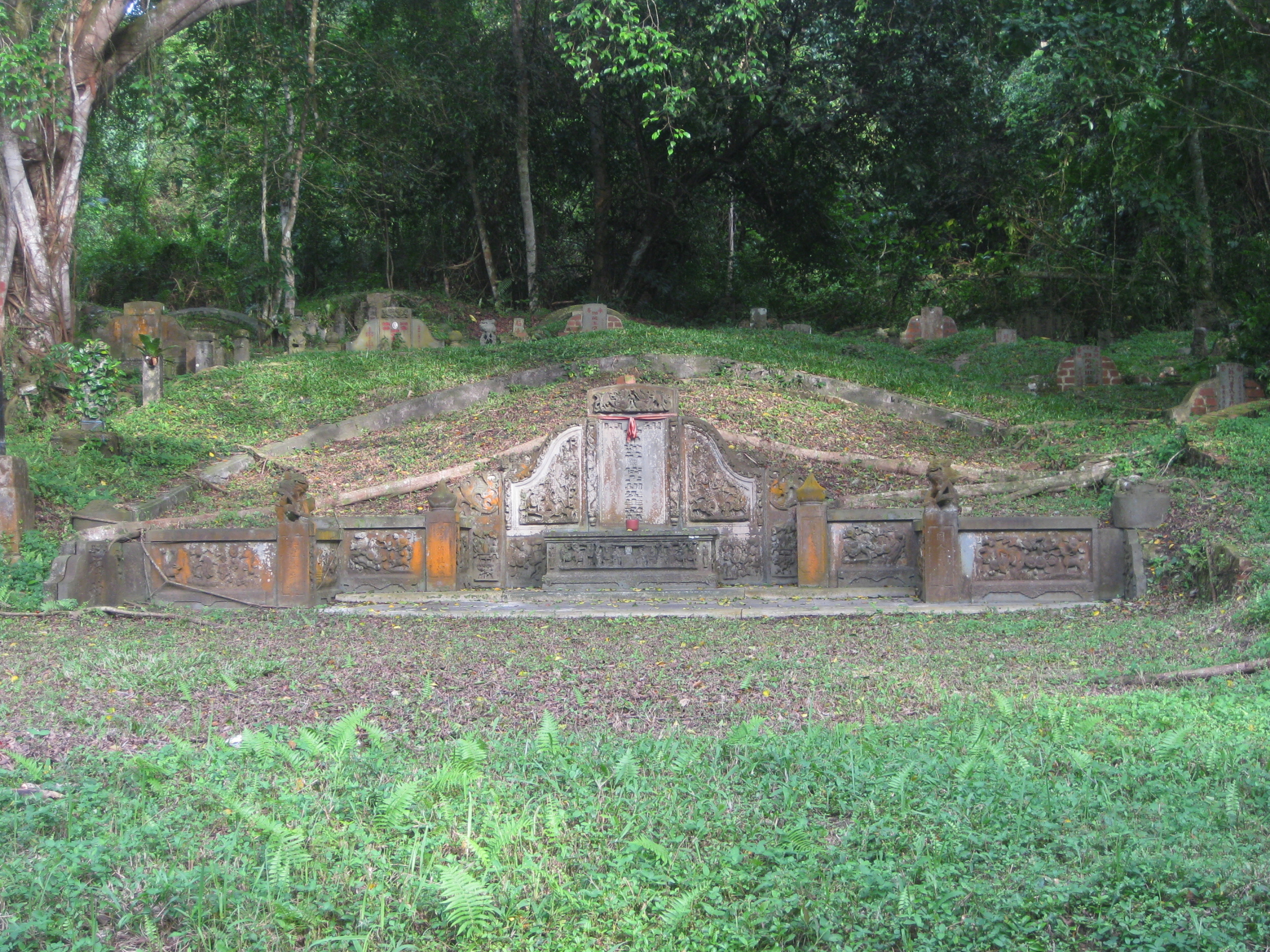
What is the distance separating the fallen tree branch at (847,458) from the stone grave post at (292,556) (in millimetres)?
5255

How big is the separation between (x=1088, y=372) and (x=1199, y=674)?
46.3 ft

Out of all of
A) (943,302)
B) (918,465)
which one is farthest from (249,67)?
(943,302)

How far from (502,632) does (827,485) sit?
218 inches

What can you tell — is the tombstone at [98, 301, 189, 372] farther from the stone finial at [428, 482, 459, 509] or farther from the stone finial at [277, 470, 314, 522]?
the stone finial at [428, 482, 459, 509]

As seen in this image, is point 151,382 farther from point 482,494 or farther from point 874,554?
point 874,554

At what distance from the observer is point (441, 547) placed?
36.3 ft

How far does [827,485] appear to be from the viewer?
13.1 metres

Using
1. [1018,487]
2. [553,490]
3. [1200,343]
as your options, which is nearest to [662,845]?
[553,490]

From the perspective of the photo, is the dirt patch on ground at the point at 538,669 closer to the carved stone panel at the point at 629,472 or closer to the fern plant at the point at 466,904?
the fern plant at the point at 466,904

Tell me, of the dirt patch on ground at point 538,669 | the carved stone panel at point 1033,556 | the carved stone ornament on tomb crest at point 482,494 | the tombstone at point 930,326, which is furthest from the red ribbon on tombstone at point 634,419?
the tombstone at point 930,326

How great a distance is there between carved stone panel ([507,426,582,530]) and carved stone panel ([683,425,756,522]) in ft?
3.94

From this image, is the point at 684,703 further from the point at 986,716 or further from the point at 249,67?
the point at 249,67

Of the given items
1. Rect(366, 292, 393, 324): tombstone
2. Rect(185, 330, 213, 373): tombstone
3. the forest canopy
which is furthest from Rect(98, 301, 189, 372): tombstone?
Rect(366, 292, 393, 324): tombstone

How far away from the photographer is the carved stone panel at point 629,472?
Result: 39.0 ft
